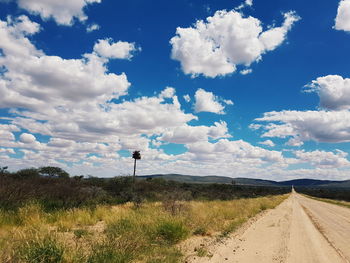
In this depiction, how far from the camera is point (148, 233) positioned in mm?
10773

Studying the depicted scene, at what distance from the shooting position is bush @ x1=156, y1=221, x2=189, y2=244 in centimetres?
1077

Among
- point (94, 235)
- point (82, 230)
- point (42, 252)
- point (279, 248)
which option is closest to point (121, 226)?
point (94, 235)

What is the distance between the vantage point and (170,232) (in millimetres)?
10875

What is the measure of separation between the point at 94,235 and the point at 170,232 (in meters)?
2.76

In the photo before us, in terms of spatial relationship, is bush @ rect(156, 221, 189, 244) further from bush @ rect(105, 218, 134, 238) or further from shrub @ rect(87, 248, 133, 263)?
shrub @ rect(87, 248, 133, 263)

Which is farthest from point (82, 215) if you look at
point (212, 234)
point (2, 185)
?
point (212, 234)

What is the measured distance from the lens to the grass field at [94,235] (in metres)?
6.73

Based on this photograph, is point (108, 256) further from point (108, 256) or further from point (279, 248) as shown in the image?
point (279, 248)

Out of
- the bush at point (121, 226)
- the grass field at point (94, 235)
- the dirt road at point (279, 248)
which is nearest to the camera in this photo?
the grass field at point (94, 235)

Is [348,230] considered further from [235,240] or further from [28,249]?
[28,249]

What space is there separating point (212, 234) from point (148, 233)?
349 cm

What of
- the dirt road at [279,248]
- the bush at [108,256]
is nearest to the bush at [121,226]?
the bush at [108,256]

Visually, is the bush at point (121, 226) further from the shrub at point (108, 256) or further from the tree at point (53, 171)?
the tree at point (53, 171)

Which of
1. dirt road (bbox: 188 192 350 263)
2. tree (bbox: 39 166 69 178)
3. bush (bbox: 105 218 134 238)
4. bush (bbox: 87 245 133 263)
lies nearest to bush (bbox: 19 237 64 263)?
bush (bbox: 87 245 133 263)
